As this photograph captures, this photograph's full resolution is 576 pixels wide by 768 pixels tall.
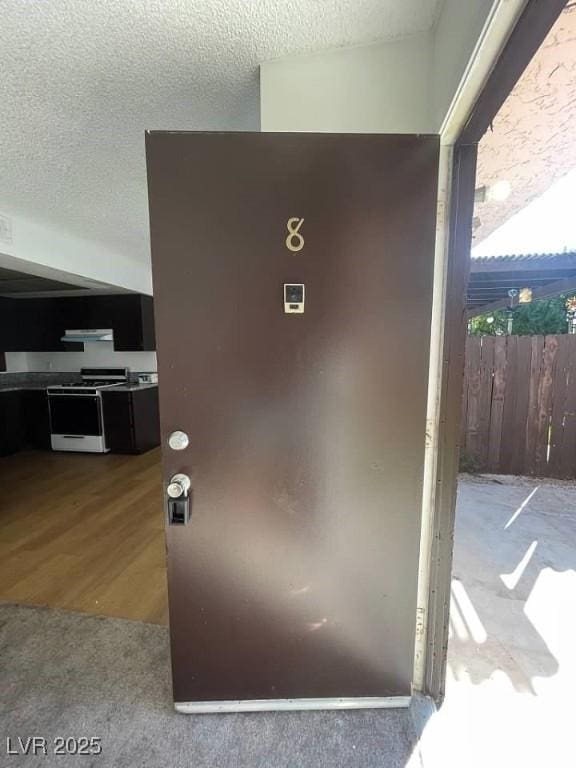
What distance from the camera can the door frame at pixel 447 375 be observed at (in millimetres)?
1025

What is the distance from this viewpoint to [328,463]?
1218mm

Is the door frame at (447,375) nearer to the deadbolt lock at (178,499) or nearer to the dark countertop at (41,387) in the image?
the deadbolt lock at (178,499)

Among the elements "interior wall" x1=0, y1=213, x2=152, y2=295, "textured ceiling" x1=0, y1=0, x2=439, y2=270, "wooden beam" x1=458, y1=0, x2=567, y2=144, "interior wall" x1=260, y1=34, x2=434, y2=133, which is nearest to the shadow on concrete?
"wooden beam" x1=458, y1=0, x2=567, y2=144

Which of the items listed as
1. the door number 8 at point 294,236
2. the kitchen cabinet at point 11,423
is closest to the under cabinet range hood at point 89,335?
the kitchen cabinet at point 11,423

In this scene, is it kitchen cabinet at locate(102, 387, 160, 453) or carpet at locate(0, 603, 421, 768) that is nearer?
carpet at locate(0, 603, 421, 768)

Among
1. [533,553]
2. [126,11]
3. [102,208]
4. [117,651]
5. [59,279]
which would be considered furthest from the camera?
[59,279]

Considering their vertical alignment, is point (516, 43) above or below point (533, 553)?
above

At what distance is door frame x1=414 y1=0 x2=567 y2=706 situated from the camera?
1.03 meters

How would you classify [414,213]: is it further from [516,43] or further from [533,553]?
[533,553]

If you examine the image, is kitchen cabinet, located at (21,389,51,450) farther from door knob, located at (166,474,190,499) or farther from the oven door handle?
A: door knob, located at (166,474,190,499)

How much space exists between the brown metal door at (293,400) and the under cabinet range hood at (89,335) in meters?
4.12

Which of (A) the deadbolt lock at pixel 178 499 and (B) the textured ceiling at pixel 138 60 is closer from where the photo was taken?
(B) the textured ceiling at pixel 138 60

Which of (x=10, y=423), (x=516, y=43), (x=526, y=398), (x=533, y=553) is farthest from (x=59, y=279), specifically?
(x=526, y=398)

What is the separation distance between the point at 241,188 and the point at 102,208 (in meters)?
2.15
